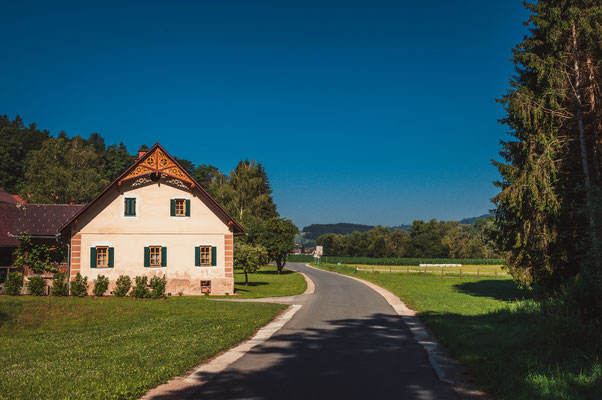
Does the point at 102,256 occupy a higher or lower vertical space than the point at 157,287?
higher

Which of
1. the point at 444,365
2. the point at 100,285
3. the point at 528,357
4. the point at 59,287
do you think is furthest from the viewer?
the point at 100,285

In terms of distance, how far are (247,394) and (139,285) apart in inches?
791

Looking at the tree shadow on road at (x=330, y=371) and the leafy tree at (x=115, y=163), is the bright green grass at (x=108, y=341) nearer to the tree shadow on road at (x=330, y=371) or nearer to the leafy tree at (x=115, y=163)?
the tree shadow on road at (x=330, y=371)

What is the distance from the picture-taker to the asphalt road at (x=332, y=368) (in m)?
7.43

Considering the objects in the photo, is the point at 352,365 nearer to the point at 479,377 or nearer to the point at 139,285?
the point at 479,377

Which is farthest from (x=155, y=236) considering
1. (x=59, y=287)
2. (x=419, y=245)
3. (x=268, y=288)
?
(x=419, y=245)

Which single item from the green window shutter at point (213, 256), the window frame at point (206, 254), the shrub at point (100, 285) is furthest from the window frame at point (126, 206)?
the green window shutter at point (213, 256)

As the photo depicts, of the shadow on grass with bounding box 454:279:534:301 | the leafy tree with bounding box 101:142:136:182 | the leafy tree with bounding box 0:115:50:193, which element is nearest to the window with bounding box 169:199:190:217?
the shadow on grass with bounding box 454:279:534:301

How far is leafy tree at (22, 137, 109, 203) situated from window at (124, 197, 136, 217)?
2466 centimetres

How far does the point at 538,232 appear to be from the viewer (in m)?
20.7

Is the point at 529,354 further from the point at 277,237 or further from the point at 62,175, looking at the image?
the point at 62,175

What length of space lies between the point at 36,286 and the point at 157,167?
32.4ft

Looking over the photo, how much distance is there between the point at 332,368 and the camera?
9125mm

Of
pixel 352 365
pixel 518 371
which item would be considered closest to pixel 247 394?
pixel 352 365
